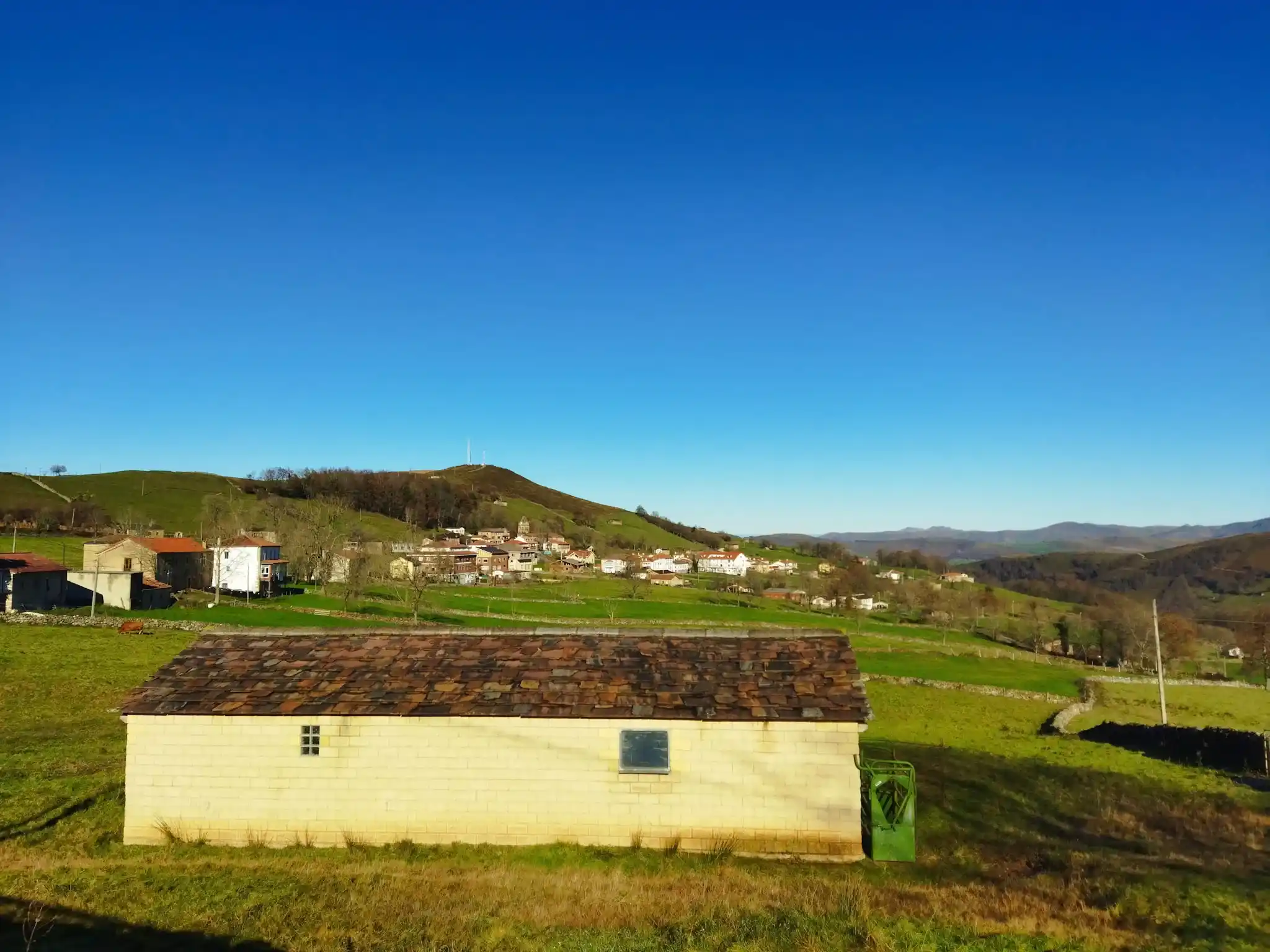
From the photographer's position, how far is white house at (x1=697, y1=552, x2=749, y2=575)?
18012cm

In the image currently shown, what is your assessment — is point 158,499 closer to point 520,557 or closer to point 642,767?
point 520,557

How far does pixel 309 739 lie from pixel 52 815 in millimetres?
6162

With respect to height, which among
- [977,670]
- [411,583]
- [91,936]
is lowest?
[977,670]

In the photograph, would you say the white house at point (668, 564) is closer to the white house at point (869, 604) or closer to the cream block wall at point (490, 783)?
the white house at point (869, 604)

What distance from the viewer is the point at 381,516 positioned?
182m

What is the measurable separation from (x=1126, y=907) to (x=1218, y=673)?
280 feet

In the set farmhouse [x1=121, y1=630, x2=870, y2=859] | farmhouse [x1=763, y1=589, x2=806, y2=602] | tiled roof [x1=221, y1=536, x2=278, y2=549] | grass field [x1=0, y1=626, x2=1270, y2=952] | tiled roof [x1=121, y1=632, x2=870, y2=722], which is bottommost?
farmhouse [x1=763, y1=589, x2=806, y2=602]

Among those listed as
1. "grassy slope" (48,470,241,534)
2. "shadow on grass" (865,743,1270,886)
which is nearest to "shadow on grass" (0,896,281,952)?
"shadow on grass" (865,743,1270,886)

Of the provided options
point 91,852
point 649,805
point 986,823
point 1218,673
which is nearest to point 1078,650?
point 1218,673

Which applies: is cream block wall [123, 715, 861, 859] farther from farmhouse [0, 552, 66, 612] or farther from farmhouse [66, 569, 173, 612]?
farmhouse [66, 569, 173, 612]

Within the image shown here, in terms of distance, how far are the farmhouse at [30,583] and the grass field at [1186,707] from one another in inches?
2843

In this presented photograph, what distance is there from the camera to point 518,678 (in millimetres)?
16172

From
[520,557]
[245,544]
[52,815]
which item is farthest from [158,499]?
[52,815]

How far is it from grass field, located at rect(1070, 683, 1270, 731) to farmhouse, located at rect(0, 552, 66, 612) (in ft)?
237
